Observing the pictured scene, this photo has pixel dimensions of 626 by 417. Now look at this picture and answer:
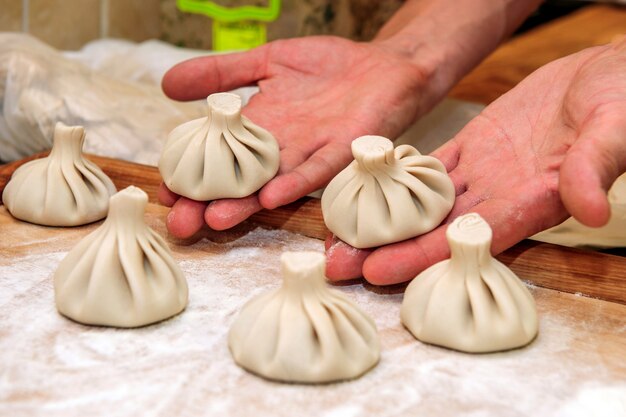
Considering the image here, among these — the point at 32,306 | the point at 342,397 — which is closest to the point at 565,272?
the point at 342,397

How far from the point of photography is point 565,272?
1.30 m

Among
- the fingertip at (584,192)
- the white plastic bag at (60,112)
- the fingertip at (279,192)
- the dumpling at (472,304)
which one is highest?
the fingertip at (584,192)

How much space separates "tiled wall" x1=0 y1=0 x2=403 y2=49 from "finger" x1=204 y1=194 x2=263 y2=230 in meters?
1.18

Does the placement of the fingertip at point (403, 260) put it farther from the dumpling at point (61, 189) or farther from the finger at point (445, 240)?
the dumpling at point (61, 189)

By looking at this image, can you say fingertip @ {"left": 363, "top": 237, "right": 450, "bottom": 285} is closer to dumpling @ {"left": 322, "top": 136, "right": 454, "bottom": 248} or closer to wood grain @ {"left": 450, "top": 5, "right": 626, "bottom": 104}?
dumpling @ {"left": 322, "top": 136, "right": 454, "bottom": 248}

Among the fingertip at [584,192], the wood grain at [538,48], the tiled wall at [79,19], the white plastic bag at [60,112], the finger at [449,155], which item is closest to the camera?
the fingertip at [584,192]

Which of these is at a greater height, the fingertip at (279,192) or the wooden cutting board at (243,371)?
the fingertip at (279,192)

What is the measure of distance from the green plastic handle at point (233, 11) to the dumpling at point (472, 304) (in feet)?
4.83

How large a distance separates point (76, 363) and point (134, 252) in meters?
0.18

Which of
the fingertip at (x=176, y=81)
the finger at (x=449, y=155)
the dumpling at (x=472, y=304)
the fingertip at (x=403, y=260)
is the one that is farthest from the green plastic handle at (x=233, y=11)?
the dumpling at (x=472, y=304)

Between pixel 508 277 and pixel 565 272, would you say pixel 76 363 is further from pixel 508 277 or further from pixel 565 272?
pixel 565 272

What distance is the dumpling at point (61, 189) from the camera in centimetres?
141

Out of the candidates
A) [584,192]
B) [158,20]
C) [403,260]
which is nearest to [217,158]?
[403,260]

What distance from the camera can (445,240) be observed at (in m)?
1.25
